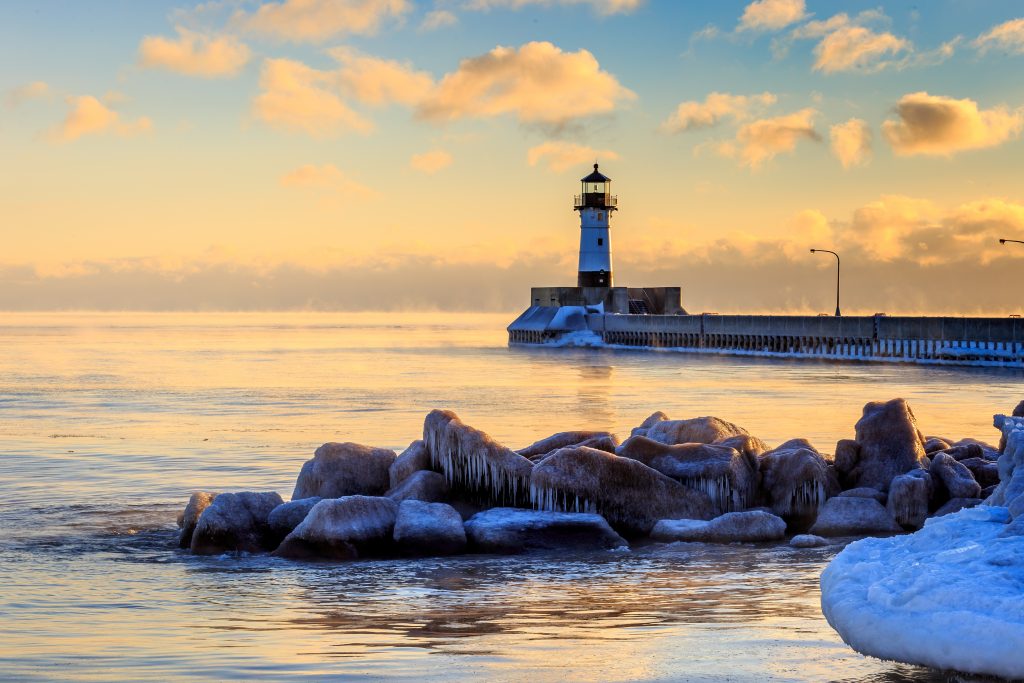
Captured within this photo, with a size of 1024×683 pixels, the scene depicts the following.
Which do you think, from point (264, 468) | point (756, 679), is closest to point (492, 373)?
point (264, 468)

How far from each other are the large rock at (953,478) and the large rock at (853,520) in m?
0.81

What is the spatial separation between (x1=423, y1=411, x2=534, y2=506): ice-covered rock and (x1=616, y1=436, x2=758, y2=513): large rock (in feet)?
4.96

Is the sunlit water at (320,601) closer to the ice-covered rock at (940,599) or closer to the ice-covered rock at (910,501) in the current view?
the ice-covered rock at (940,599)

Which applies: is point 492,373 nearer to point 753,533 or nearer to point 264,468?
point 264,468

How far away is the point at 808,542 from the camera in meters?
13.3

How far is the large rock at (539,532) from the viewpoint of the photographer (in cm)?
1304

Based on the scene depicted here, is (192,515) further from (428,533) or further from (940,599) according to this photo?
(940,599)

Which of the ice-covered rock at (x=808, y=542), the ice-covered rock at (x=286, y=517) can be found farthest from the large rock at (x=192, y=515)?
the ice-covered rock at (x=808, y=542)

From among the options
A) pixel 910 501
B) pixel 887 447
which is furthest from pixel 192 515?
pixel 887 447

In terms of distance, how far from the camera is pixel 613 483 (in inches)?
553

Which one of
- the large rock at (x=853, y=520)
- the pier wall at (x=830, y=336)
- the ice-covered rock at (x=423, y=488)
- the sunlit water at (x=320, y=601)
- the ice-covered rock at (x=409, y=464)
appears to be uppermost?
the pier wall at (x=830, y=336)

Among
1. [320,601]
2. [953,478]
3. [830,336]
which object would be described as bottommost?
[320,601]

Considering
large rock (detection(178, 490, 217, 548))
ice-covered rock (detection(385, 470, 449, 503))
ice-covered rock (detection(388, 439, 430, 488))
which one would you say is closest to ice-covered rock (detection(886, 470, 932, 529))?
ice-covered rock (detection(385, 470, 449, 503))

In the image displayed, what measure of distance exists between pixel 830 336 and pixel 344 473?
6135cm
